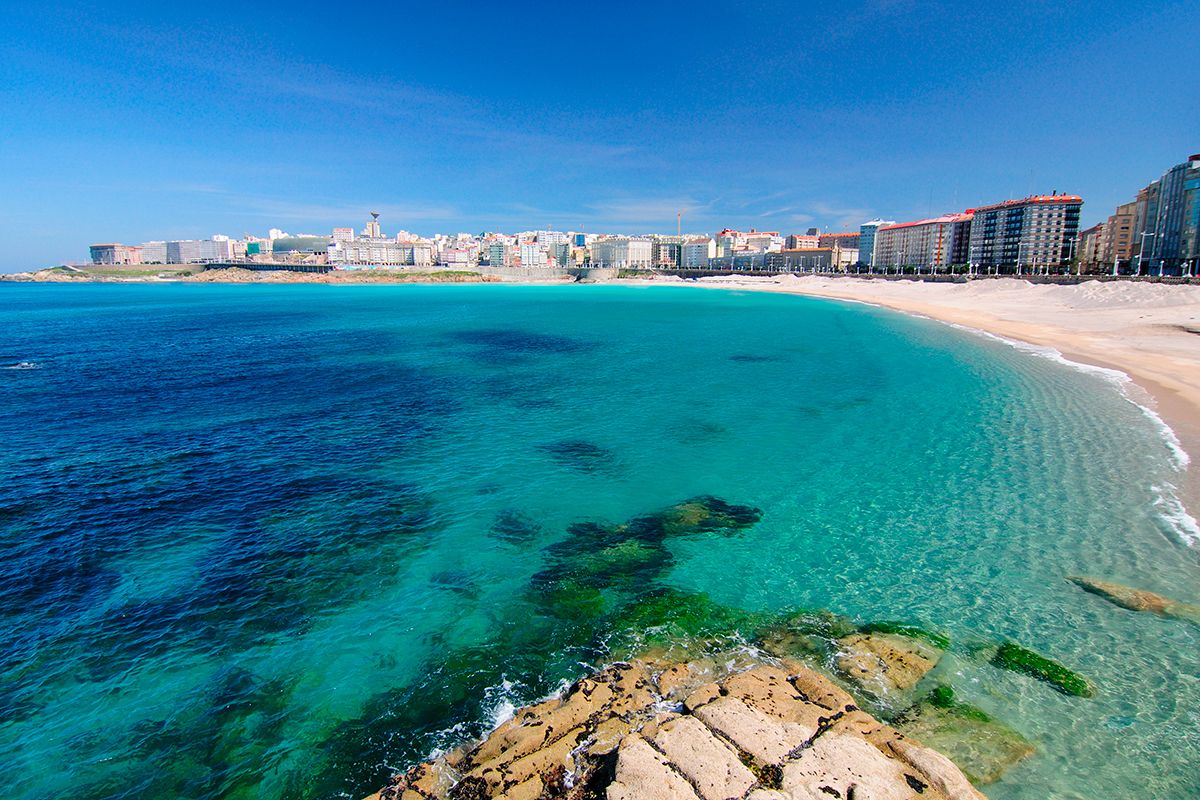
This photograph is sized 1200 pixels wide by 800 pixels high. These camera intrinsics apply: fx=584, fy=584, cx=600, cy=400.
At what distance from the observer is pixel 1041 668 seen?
8.83 metres

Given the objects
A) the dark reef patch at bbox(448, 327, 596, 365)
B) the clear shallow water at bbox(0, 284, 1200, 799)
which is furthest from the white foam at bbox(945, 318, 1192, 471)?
the dark reef patch at bbox(448, 327, 596, 365)

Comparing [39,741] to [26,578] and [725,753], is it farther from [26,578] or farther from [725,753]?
[725,753]

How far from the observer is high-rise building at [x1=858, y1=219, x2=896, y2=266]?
183950 mm

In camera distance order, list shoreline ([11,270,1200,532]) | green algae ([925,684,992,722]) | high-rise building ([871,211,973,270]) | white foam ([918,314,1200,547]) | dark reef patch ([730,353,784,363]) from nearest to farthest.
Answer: green algae ([925,684,992,722]) → white foam ([918,314,1200,547]) → shoreline ([11,270,1200,532]) → dark reef patch ([730,353,784,363]) → high-rise building ([871,211,973,270])

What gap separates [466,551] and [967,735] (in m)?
9.37

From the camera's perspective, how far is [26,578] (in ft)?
37.9

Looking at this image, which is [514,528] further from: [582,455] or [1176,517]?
[1176,517]

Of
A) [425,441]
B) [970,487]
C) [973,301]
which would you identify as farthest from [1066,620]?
[973,301]

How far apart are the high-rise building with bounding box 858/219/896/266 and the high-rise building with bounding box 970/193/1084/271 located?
54168 mm

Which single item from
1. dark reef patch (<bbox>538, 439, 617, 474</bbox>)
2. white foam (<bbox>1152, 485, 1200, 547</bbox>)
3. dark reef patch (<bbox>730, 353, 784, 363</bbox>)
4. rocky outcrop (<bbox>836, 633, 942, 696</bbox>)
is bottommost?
rocky outcrop (<bbox>836, 633, 942, 696</bbox>)

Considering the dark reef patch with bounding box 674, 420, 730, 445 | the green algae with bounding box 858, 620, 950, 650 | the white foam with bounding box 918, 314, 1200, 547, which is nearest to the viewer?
the green algae with bounding box 858, 620, 950, 650

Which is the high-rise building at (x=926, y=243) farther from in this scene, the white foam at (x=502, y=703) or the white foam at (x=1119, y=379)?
the white foam at (x=502, y=703)

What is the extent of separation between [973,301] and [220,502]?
85.1m

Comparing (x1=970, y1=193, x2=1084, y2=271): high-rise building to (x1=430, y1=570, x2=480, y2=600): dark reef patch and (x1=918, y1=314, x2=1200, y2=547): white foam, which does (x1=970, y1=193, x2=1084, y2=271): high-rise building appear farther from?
(x1=430, y1=570, x2=480, y2=600): dark reef patch
